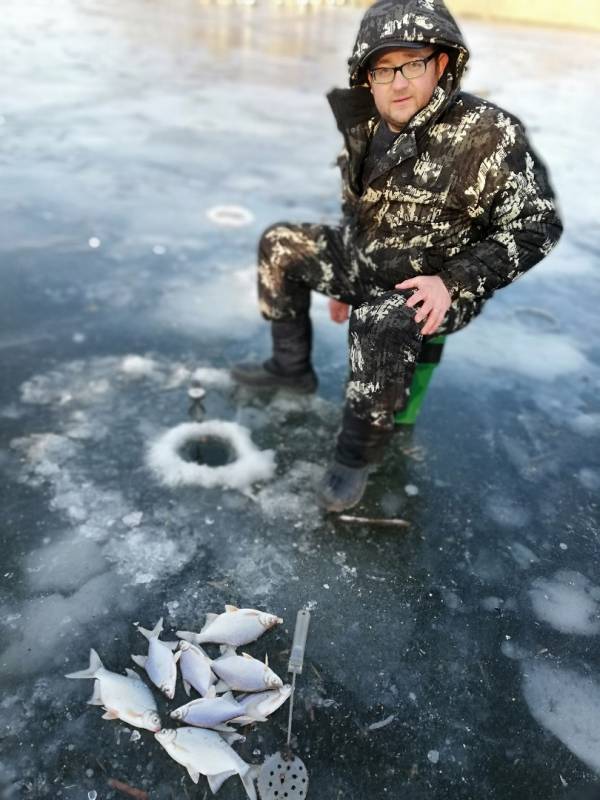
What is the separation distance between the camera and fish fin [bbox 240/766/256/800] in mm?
1764

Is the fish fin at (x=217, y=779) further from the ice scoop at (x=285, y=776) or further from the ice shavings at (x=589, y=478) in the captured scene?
the ice shavings at (x=589, y=478)

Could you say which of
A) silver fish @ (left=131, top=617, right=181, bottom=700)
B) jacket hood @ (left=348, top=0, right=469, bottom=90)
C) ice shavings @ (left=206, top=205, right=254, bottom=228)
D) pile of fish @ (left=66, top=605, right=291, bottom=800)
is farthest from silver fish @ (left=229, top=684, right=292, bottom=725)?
ice shavings @ (left=206, top=205, right=254, bottom=228)

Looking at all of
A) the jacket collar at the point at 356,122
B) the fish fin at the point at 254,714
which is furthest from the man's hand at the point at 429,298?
the fish fin at the point at 254,714

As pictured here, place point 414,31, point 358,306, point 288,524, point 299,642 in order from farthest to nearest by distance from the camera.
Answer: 1. point 358,306
2. point 288,524
3. point 414,31
4. point 299,642

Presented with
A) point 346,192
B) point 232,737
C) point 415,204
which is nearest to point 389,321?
point 415,204

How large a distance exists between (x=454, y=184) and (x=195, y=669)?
1997mm

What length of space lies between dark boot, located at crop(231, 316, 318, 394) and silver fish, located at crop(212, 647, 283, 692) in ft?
5.44

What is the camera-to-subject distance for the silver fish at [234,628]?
2.13 m

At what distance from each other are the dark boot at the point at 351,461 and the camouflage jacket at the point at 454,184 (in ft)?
2.27

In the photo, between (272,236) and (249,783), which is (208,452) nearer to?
(272,236)

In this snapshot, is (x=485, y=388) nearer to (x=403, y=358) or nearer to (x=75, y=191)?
(x=403, y=358)

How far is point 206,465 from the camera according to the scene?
2.91m

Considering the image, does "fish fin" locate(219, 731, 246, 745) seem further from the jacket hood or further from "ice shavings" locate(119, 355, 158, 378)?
the jacket hood

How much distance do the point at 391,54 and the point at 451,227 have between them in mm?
690
